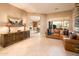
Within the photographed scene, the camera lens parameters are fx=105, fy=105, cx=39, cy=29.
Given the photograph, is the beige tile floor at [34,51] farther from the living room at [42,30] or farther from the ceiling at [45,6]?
the ceiling at [45,6]

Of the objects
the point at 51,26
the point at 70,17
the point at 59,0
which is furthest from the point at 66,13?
the point at 59,0

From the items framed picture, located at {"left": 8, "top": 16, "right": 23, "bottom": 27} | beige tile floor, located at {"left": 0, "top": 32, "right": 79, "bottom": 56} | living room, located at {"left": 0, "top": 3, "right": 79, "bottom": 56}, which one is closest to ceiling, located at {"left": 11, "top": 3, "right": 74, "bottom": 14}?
living room, located at {"left": 0, "top": 3, "right": 79, "bottom": 56}

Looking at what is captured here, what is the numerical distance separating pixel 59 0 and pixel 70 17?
6.31m

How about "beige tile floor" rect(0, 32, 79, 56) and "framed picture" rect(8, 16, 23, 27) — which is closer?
"beige tile floor" rect(0, 32, 79, 56)

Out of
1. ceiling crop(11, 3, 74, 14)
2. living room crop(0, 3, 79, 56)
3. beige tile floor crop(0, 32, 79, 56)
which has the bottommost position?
beige tile floor crop(0, 32, 79, 56)

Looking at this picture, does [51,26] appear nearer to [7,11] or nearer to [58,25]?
[58,25]

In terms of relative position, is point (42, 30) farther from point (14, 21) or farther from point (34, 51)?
point (34, 51)

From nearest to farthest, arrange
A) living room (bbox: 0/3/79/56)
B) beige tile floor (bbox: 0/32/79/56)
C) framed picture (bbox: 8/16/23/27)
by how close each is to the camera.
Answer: beige tile floor (bbox: 0/32/79/56) < living room (bbox: 0/3/79/56) < framed picture (bbox: 8/16/23/27)

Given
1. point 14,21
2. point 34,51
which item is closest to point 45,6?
point 14,21

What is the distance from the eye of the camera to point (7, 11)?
6.23 m

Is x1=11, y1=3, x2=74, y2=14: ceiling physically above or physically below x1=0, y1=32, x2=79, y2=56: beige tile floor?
above

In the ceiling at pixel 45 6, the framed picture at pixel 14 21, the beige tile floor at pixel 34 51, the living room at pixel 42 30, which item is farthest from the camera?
the framed picture at pixel 14 21

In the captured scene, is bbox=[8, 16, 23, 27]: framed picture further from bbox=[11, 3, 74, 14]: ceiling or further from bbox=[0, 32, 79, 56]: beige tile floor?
bbox=[0, 32, 79, 56]: beige tile floor

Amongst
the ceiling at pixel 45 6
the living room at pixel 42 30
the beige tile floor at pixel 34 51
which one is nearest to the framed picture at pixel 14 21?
the living room at pixel 42 30
